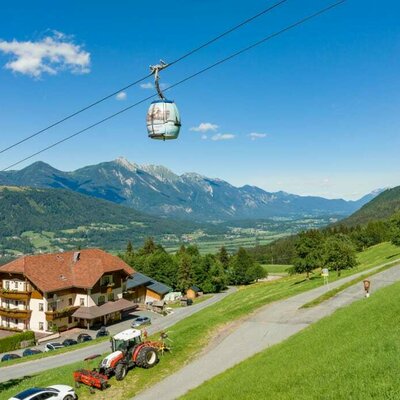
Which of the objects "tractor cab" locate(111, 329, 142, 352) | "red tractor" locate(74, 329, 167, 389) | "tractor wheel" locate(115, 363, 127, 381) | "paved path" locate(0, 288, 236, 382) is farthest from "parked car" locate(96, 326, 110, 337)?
"tractor wheel" locate(115, 363, 127, 381)

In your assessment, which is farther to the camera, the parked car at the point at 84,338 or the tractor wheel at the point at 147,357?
Answer: the parked car at the point at 84,338

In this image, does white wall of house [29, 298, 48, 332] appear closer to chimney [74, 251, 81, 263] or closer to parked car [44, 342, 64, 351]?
chimney [74, 251, 81, 263]

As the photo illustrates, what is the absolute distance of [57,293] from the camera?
68.4m

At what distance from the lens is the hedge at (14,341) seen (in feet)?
183

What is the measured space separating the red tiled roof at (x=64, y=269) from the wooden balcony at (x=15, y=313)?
546 cm

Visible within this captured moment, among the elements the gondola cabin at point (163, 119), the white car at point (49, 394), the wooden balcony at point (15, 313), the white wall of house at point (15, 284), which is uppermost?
the gondola cabin at point (163, 119)

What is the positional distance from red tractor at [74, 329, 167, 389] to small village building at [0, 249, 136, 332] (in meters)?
40.8

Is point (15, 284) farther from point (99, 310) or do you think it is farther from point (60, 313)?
point (99, 310)

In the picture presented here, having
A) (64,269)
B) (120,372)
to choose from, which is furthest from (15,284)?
(120,372)

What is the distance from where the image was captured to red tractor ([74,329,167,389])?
24.2m

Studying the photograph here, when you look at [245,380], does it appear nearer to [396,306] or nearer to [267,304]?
[396,306]

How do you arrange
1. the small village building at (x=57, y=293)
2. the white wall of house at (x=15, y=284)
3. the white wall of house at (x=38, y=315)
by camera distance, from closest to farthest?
the white wall of house at (x=38, y=315) < the small village building at (x=57, y=293) < the white wall of house at (x=15, y=284)

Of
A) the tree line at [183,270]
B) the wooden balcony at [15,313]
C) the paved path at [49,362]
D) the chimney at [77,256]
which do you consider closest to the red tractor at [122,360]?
the paved path at [49,362]

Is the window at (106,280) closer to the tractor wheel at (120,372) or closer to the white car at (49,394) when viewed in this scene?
the tractor wheel at (120,372)
